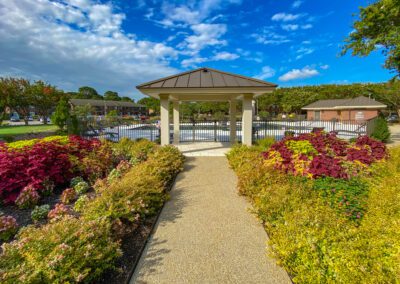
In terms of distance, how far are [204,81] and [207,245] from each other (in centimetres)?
718

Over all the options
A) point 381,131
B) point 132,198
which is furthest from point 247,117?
point 381,131

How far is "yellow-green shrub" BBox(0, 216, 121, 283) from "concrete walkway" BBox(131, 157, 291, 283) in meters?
0.53

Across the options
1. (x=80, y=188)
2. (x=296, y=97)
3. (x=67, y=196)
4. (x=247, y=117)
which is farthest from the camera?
(x=296, y=97)

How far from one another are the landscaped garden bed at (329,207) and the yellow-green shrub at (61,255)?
2.24m

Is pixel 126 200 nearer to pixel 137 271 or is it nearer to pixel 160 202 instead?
pixel 160 202

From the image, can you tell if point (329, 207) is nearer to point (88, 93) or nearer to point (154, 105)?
point (154, 105)

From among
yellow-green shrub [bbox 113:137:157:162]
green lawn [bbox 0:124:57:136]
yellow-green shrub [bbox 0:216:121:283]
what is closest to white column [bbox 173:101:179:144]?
yellow-green shrub [bbox 113:137:157:162]

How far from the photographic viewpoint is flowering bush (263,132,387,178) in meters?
4.66

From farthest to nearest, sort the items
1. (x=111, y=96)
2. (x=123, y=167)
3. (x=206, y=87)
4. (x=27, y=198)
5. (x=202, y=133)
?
(x=111, y=96), (x=202, y=133), (x=206, y=87), (x=123, y=167), (x=27, y=198)

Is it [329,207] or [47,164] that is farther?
[47,164]

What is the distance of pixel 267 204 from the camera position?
12.0ft

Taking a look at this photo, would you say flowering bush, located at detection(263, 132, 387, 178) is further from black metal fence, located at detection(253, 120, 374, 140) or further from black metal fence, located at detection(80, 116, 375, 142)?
black metal fence, located at detection(80, 116, 375, 142)

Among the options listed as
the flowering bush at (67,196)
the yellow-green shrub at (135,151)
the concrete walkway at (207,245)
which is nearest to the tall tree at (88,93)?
the yellow-green shrub at (135,151)

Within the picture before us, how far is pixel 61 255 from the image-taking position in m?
2.19
